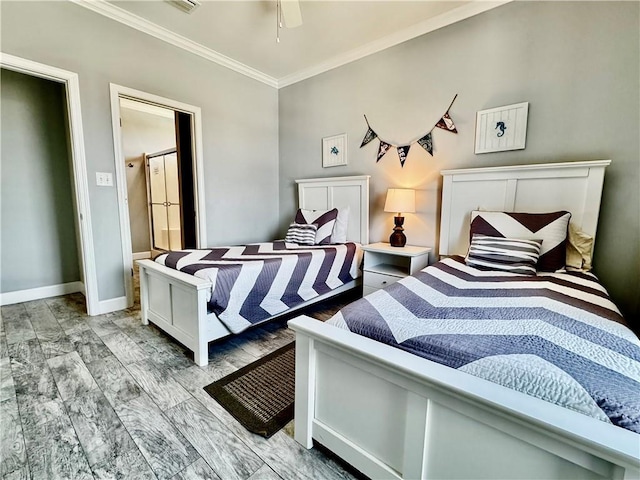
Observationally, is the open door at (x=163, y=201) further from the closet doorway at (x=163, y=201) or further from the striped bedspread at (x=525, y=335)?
the striped bedspread at (x=525, y=335)

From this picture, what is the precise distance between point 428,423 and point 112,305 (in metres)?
2.91

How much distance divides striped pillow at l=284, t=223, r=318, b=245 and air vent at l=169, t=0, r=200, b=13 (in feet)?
7.02

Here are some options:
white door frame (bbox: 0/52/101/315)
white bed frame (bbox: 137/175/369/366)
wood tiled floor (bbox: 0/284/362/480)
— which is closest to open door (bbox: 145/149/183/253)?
white door frame (bbox: 0/52/101/315)

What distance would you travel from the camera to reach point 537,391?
73cm

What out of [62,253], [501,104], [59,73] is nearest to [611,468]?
[501,104]

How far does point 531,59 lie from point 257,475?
3142mm

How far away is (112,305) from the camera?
8.71 ft

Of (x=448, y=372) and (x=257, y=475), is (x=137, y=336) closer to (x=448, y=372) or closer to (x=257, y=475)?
(x=257, y=475)

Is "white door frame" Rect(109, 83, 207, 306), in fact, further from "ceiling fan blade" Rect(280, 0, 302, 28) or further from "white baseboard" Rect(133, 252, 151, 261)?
"white baseboard" Rect(133, 252, 151, 261)

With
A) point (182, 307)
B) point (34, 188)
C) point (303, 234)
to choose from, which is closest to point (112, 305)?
→ point (182, 307)

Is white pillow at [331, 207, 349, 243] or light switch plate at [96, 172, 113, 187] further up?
light switch plate at [96, 172, 113, 187]

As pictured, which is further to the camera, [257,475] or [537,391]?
[257,475]

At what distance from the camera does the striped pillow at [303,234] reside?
3.00 meters

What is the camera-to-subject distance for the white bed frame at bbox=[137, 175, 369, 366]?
5.77 feet
